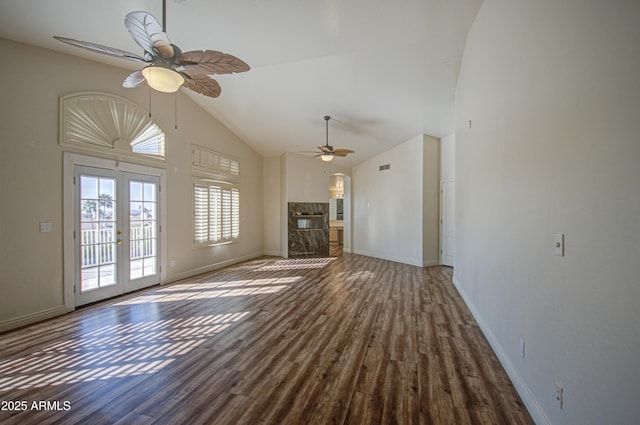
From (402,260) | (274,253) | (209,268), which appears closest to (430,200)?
(402,260)

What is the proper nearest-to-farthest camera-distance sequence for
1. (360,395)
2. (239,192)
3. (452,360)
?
(360,395)
(452,360)
(239,192)

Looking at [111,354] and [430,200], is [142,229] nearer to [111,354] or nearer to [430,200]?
[111,354]

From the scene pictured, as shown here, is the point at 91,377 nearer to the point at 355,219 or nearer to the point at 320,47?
the point at 320,47

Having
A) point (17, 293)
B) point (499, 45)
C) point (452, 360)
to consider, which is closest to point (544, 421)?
point (452, 360)

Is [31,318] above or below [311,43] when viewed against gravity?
below

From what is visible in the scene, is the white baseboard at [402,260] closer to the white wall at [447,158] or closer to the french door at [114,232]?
the white wall at [447,158]

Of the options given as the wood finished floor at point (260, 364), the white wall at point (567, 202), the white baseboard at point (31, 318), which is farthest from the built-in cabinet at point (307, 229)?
the white wall at point (567, 202)

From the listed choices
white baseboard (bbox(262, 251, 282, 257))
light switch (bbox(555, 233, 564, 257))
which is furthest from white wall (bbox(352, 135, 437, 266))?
light switch (bbox(555, 233, 564, 257))

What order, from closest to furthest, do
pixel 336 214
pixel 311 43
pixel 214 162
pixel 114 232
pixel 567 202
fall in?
pixel 567 202 → pixel 311 43 → pixel 114 232 → pixel 214 162 → pixel 336 214

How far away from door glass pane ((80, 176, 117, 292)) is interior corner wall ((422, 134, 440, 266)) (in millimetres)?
6377

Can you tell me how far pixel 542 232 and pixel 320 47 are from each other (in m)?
3.25

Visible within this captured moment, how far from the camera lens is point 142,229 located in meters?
5.06

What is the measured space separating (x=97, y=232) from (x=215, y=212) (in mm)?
2655

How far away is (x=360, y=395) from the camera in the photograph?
7.02 ft
